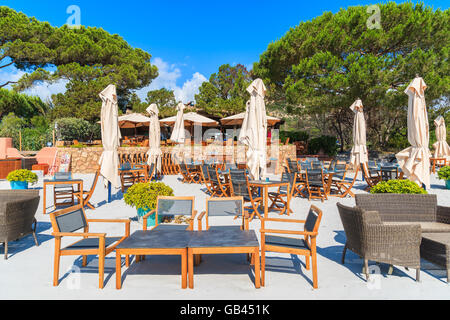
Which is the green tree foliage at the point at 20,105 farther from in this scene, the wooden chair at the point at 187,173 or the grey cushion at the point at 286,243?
the grey cushion at the point at 286,243

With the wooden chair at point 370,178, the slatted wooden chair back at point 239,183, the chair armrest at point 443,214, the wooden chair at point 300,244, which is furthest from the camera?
the wooden chair at point 370,178

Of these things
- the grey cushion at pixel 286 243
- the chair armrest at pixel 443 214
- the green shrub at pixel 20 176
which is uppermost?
the green shrub at pixel 20 176

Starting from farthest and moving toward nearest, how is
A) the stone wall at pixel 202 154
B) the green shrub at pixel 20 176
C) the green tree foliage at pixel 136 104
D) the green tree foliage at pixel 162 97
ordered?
the green tree foliage at pixel 162 97
the green tree foliage at pixel 136 104
the stone wall at pixel 202 154
the green shrub at pixel 20 176

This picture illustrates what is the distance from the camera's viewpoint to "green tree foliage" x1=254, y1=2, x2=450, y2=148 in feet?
40.3

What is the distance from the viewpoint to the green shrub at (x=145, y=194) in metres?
3.97

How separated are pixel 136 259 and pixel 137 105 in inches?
791

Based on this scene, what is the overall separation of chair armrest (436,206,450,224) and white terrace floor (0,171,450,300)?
0.71 m

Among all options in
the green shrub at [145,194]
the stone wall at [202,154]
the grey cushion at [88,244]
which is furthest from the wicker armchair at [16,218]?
the stone wall at [202,154]

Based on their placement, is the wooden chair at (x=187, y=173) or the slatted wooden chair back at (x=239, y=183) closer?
the slatted wooden chair back at (x=239, y=183)

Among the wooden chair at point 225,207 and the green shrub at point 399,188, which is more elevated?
the green shrub at point 399,188

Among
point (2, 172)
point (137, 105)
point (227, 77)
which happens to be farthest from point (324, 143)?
point (2, 172)

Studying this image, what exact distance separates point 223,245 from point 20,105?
81.8 ft

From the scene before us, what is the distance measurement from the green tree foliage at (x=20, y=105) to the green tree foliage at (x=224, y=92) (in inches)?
504

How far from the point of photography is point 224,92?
80.9ft
